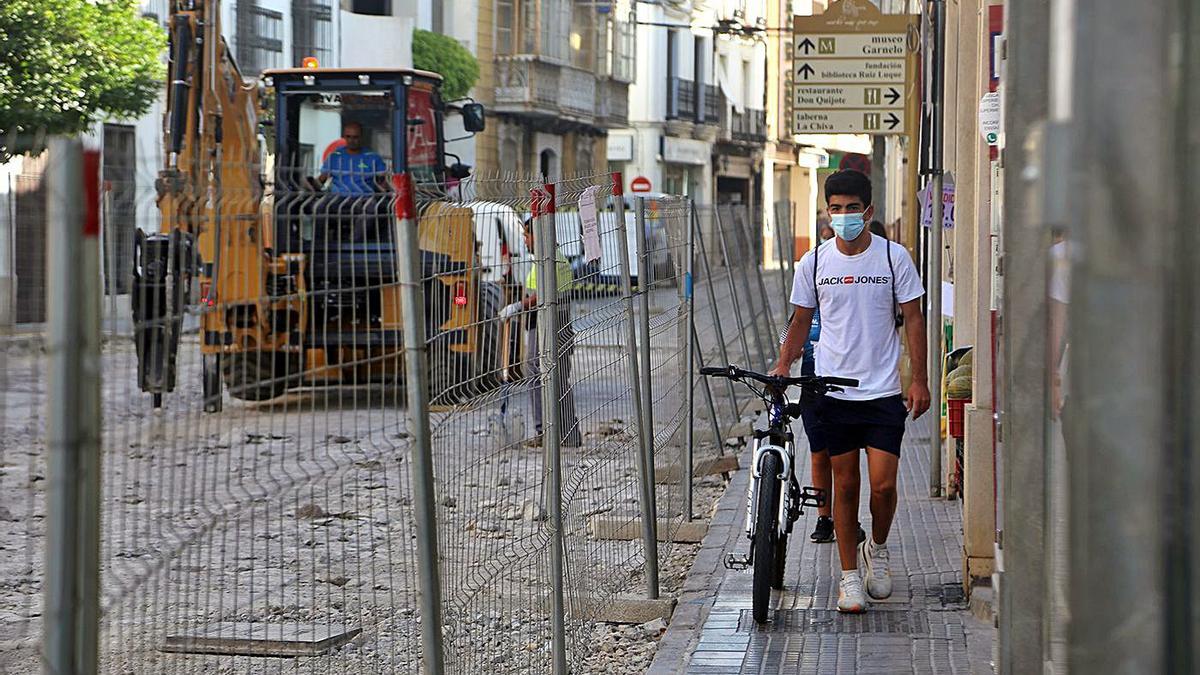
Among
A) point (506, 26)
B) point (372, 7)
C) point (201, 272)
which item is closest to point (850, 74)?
point (372, 7)

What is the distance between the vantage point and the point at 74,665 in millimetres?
2465

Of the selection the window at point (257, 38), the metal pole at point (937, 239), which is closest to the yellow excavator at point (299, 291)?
the metal pole at point (937, 239)

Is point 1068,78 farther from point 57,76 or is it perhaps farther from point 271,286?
point 57,76

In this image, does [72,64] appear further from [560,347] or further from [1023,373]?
[1023,373]

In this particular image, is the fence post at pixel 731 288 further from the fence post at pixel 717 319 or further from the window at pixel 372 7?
the window at pixel 372 7

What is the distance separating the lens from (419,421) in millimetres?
3951

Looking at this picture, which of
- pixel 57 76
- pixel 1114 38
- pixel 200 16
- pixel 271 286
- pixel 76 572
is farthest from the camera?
pixel 57 76

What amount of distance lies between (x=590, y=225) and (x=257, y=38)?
2739cm

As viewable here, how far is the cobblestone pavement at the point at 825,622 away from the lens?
6207 millimetres

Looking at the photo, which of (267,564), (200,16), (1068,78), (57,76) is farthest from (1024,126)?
(57,76)

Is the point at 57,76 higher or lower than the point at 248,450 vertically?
higher

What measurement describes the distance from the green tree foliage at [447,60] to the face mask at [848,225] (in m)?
30.4

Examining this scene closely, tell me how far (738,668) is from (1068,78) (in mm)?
4738

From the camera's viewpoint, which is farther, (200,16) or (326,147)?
(326,147)
